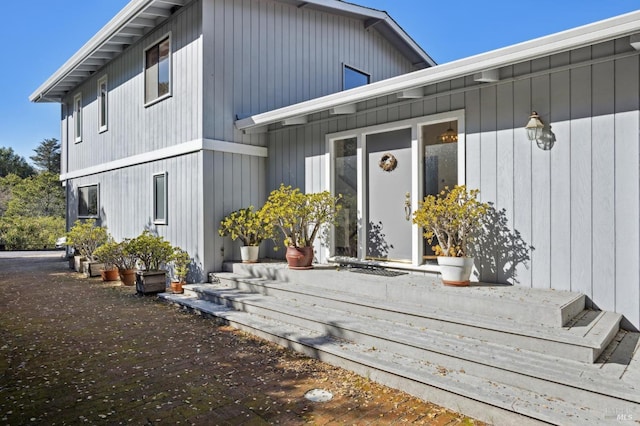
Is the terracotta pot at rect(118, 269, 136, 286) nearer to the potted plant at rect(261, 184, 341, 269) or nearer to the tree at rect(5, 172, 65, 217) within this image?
the potted plant at rect(261, 184, 341, 269)

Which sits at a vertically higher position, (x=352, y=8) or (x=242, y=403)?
(x=352, y=8)

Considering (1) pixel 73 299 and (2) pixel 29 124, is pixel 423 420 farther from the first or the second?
(2) pixel 29 124

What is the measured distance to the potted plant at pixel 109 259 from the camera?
26.7 feet

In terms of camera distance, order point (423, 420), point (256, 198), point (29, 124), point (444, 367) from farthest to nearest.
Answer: point (29, 124) < point (256, 198) < point (444, 367) < point (423, 420)

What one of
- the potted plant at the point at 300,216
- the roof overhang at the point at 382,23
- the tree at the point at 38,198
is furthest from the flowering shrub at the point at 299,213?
the tree at the point at 38,198

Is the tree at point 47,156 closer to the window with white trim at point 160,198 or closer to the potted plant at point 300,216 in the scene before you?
the window with white trim at point 160,198

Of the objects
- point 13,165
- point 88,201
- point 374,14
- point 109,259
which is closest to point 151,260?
point 109,259

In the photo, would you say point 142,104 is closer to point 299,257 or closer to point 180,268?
point 180,268

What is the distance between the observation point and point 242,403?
2.98 meters

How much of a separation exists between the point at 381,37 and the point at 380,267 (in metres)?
6.96

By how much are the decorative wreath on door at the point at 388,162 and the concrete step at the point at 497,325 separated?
2024 millimetres

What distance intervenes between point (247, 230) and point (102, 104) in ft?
22.6

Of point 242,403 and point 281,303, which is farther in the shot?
point 281,303

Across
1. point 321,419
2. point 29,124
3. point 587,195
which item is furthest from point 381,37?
point 29,124
